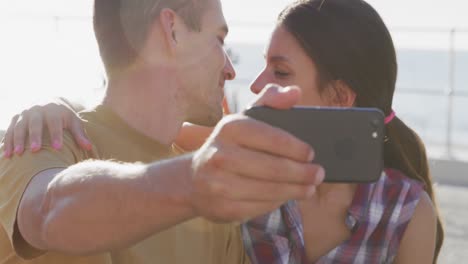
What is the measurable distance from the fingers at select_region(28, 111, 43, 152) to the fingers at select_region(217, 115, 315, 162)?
2.84 ft

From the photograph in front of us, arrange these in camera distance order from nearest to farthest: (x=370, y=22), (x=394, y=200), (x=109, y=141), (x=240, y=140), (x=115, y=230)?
(x=240, y=140) < (x=115, y=230) < (x=109, y=141) < (x=394, y=200) < (x=370, y=22)

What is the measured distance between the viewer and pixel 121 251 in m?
2.24

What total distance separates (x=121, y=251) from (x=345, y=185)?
1.00 metres

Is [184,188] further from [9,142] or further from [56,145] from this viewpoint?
[9,142]

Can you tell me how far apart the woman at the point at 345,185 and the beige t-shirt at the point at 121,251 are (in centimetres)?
15

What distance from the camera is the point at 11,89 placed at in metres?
8.85

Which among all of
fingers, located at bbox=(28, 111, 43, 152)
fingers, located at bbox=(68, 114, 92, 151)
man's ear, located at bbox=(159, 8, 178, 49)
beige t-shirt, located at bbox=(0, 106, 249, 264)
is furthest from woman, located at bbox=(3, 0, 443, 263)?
fingers, located at bbox=(28, 111, 43, 152)

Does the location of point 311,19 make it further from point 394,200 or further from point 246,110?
point 246,110

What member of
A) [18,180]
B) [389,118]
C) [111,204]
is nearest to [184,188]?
[111,204]

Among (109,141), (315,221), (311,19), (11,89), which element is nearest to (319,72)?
(311,19)

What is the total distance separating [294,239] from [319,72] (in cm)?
66

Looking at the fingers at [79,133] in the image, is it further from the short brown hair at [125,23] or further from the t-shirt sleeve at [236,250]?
the t-shirt sleeve at [236,250]

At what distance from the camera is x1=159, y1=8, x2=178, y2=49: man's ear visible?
2.70 meters

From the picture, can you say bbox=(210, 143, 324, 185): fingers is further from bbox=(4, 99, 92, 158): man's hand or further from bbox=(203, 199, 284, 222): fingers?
bbox=(4, 99, 92, 158): man's hand
